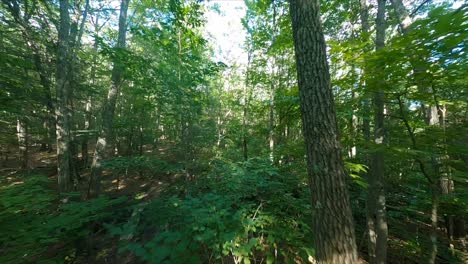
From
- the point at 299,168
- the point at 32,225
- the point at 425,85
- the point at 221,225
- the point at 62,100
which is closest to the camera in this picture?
the point at 32,225

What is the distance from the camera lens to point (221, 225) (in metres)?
2.92

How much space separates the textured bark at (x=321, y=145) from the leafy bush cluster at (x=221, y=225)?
705 mm

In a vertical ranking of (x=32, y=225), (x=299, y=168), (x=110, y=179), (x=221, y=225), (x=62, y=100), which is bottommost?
(x=110, y=179)

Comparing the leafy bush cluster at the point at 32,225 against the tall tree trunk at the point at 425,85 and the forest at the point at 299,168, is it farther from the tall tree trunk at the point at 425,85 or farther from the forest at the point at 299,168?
the tall tree trunk at the point at 425,85

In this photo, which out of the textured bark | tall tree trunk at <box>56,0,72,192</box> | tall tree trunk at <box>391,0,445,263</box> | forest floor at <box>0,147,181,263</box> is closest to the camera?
the textured bark

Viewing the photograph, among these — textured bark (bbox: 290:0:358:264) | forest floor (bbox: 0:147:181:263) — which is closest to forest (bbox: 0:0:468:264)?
textured bark (bbox: 290:0:358:264)

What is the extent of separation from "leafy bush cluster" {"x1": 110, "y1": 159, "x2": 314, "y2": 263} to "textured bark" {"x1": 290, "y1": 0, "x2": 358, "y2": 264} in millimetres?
705

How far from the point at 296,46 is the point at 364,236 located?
Result: 277 inches

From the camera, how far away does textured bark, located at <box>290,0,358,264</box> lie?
2436 millimetres

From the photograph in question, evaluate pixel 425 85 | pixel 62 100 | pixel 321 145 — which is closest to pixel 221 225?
pixel 321 145

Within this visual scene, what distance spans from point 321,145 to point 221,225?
5.35 ft

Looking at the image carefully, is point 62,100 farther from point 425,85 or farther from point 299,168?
point 425,85

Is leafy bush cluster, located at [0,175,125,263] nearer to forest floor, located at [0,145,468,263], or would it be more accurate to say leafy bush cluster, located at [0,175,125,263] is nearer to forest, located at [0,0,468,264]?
forest, located at [0,0,468,264]

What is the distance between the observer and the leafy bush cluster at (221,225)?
2.58 m
